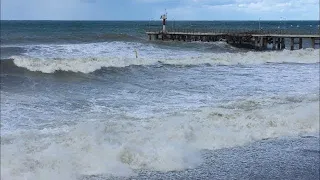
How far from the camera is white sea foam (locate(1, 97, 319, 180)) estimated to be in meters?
8.09

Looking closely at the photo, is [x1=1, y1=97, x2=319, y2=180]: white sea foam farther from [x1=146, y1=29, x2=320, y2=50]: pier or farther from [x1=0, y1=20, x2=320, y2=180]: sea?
[x1=146, y1=29, x2=320, y2=50]: pier

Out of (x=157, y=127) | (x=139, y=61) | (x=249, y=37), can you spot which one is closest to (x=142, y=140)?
(x=157, y=127)

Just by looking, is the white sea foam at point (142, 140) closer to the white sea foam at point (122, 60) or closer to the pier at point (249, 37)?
the white sea foam at point (122, 60)

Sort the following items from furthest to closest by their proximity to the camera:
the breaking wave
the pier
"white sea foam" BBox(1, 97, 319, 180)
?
the pier < the breaking wave < "white sea foam" BBox(1, 97, 319, 180)

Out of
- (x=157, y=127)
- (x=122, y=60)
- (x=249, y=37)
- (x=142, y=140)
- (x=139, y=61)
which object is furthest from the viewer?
(x=249, y=37)

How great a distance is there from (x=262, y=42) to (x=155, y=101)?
33.8 metres

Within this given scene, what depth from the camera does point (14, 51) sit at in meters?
33.5

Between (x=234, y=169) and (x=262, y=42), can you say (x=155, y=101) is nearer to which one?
(x=234, y=169)

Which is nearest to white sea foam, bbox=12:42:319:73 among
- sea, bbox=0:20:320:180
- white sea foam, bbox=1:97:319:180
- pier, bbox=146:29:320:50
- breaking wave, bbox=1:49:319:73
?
breaking wave, bbox=1:49:319:73

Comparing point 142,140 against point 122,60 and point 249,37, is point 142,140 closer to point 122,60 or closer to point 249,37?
point 122,60

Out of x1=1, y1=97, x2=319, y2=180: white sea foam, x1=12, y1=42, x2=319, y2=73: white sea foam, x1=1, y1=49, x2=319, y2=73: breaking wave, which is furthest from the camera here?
x1=12, y1=42, x2=319, y2=73: white sea foam

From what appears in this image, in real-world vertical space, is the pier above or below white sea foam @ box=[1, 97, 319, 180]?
above

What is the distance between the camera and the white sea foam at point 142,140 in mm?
8086

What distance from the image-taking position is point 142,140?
31.7 feet
